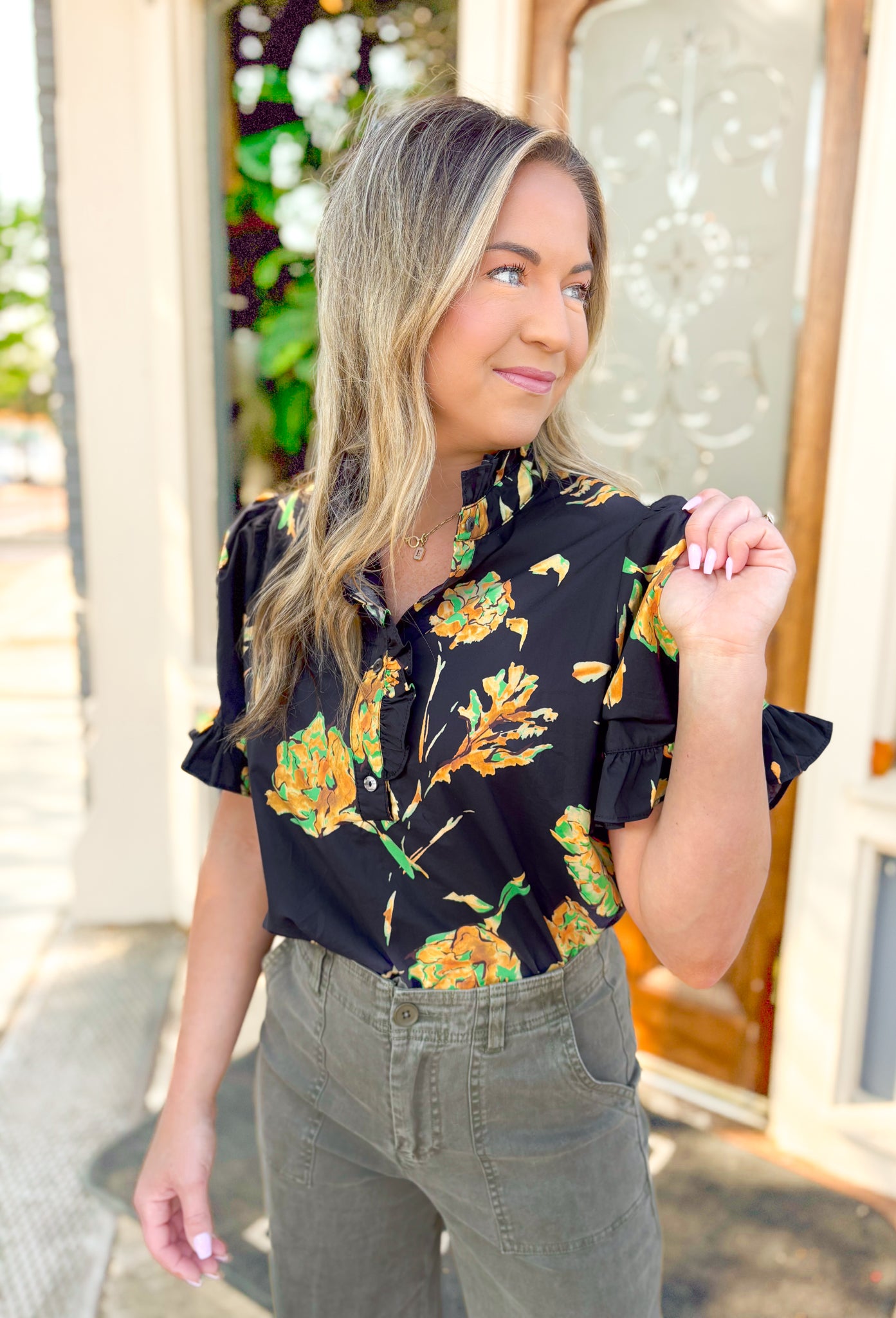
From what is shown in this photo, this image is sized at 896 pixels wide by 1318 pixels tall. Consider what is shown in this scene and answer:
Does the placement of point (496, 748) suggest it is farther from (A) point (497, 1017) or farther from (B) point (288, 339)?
(B) point (288, 339)

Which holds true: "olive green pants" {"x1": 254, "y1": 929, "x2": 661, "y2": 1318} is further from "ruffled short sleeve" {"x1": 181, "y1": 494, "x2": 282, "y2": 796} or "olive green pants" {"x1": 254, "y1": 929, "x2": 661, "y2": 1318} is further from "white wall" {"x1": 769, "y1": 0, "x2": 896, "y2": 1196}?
"white wall" {"x1": 769, "y1": 0, "x2": 896, "y2": 1196}

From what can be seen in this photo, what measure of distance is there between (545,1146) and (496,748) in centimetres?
43

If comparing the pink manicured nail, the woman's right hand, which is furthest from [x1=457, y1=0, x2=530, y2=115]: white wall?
the pink manicured nail

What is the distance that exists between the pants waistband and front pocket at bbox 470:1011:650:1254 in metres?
0.01

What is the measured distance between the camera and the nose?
1018 mm

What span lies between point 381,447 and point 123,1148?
2.16 metres

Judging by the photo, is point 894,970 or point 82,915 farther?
point 82,915

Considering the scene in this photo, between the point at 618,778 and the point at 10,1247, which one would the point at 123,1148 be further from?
the point at 618,778

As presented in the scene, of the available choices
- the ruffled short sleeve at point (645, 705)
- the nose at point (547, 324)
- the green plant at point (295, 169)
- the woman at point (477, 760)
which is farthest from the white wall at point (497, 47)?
the ruffled short sleeve at point (645, 705)

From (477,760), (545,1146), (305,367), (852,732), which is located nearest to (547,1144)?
(545,1146)

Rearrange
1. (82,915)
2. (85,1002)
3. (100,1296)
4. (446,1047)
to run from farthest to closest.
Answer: (82,915)
(85,1002)
(100,1296)
(446,1047)

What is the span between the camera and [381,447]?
112 cm

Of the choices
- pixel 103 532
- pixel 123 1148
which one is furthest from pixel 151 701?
pixel 123 1148

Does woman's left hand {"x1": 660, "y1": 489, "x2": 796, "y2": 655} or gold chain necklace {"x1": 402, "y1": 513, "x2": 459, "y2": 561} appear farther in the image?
gold chain necklace {"x1": 402, "y1": 513, "x2": 459, "y2": 561}
